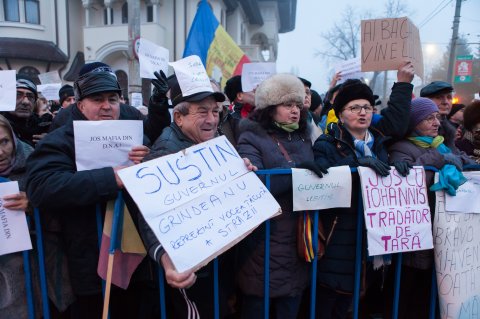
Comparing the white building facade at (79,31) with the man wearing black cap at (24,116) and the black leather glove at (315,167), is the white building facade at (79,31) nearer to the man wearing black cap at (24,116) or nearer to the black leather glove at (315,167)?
the man wearing black cap at (24,116)

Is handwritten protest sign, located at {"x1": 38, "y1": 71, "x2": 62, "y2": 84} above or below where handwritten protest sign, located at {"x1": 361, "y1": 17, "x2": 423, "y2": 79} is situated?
above

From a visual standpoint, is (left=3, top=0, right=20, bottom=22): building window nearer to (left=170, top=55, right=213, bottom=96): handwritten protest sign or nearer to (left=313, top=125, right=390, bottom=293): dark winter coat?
(left=170, top=55, right=213, bottom=96): handwritten protest sign

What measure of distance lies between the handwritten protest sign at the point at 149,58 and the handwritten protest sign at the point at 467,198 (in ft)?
10.7

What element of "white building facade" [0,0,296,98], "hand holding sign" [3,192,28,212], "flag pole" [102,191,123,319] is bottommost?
"flag pole" [102,191,123,319]

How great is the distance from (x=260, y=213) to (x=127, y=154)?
0.84 metres

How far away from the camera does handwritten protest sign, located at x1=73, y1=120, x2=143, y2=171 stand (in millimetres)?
1881

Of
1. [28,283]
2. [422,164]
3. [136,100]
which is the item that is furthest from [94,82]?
[136,100]

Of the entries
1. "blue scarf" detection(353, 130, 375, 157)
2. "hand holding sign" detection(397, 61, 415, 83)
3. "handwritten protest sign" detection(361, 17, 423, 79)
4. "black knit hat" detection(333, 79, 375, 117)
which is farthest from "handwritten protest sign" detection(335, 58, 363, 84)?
"blue scarf" detection(353, 130, 375, 157)

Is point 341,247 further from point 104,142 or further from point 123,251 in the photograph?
point 104,142

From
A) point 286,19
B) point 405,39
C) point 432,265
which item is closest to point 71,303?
point 432,265

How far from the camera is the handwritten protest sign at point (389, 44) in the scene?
2896mm

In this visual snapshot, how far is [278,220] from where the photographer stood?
2205 millimetres

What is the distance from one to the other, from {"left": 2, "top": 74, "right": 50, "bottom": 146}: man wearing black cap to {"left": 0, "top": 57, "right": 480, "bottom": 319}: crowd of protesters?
2.10ft

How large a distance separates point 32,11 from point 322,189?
22.7 metres
